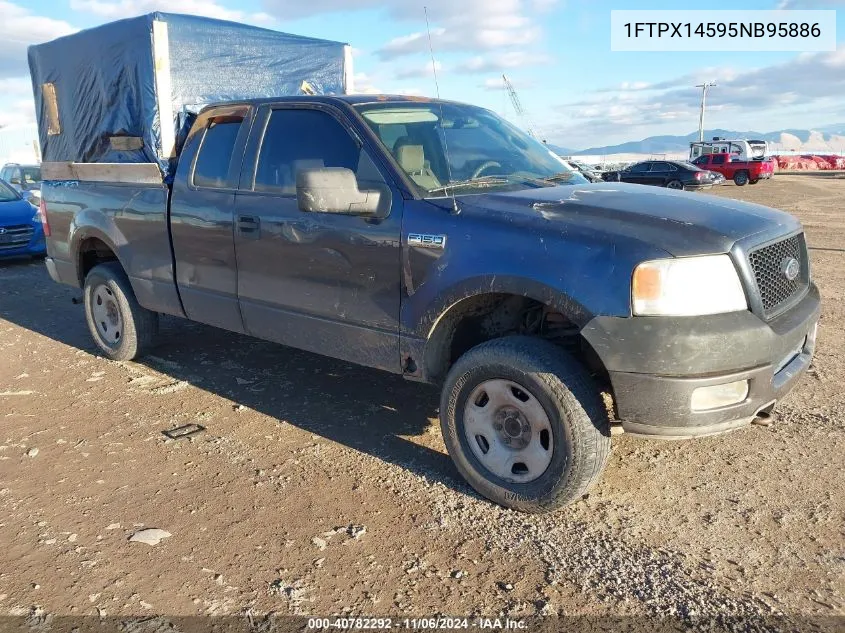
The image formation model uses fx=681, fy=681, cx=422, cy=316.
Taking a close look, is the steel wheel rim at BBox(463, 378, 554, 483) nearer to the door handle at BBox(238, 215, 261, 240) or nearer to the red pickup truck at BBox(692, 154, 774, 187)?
the door handle at BBox(238, 215, 261, 240)

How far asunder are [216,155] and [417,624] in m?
3.24

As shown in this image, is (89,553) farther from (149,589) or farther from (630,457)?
(630,457)

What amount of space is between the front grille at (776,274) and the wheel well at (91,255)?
15.7 feet

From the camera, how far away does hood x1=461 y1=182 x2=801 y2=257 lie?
2.84 meters

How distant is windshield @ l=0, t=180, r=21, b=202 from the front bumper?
11.3 m

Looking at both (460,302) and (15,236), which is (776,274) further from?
(15,236)

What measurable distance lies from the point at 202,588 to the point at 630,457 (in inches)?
90.8

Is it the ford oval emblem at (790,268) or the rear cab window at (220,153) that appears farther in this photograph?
the rear cab window at (220,153)

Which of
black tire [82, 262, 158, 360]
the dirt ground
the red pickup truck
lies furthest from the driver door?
the red pickup truck

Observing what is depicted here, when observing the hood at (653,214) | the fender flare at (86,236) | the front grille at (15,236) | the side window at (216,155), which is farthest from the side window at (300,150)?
the front grille at (15,236)

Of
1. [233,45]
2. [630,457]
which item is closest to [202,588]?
[630,457]

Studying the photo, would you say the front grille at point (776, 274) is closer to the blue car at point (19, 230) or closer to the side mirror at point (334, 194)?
the side mirror at point (334, 194)

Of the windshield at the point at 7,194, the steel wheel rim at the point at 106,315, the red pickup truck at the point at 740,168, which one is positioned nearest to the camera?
the steel wheel rim at the point at 106,315

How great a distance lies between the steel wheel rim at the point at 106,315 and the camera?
5.52 meters
